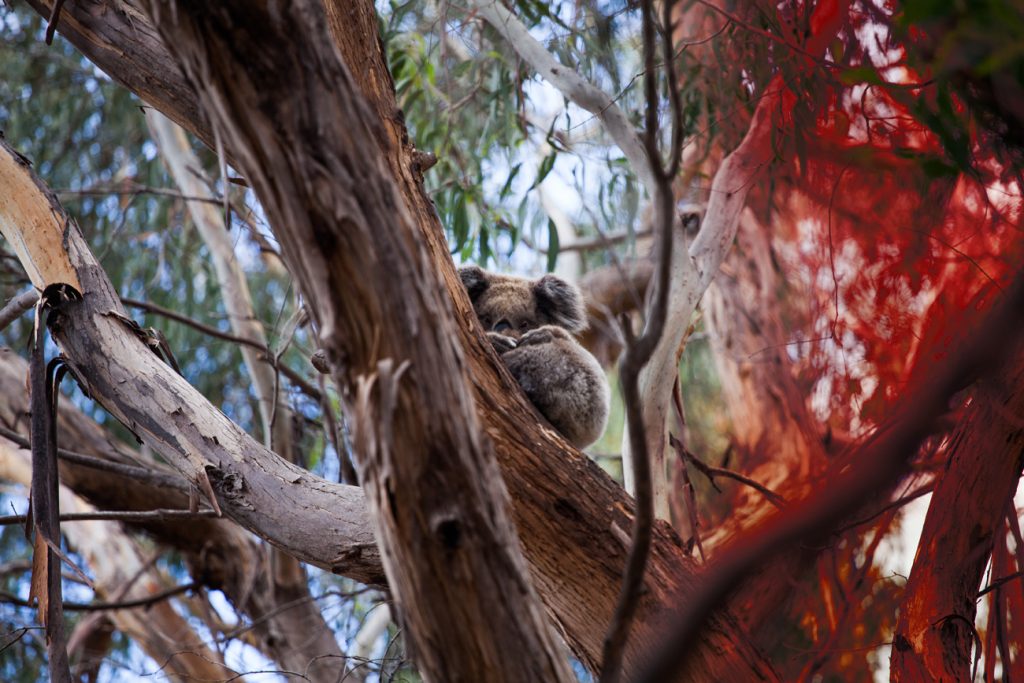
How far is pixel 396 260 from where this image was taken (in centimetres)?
114

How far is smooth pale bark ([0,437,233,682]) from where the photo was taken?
14.8ft

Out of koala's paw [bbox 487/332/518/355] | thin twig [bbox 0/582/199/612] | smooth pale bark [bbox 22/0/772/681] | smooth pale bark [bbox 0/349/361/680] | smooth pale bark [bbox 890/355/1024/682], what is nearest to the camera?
smooth pale bark [bbox 22/0/772/681]

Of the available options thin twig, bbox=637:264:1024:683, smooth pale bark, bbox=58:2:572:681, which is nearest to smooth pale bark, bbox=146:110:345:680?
smooth pale bark, bbox=58:2:572:681

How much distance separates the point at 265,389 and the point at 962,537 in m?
3.08

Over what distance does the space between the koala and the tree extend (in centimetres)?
19

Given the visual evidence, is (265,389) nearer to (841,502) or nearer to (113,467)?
(113,467)

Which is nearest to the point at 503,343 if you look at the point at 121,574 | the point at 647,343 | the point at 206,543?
the point at 647,343

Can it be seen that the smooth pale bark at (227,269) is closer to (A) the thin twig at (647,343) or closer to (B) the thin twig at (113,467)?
(B) the thin twig at (113,467)

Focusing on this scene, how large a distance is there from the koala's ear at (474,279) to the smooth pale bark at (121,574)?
243 cm

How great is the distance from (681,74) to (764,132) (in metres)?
0.67

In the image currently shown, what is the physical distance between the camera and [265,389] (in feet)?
14.1

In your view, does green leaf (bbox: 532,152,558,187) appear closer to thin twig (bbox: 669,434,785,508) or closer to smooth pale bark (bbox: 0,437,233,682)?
thin twig (bbox: 669,434,785,508)

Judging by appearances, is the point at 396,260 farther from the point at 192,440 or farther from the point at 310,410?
the point at 310,410

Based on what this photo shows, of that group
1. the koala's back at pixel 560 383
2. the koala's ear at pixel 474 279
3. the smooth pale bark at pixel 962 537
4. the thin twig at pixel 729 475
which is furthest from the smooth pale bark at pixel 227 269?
the smooth pale bark at pixel 962 537
